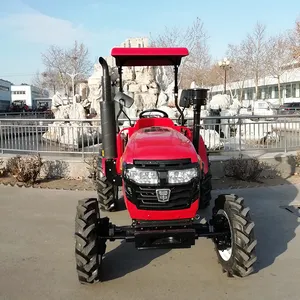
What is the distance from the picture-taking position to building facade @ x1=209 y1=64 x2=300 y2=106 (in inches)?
2005

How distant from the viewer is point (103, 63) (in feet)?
14.0

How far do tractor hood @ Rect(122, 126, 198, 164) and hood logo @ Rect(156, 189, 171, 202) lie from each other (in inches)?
13.2

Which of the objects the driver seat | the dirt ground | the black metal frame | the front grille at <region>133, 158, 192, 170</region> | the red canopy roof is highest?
the red canopy roof

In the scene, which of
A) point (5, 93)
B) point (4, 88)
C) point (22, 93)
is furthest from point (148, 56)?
point (22, 93)

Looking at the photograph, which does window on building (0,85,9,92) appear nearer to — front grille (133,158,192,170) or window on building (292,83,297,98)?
window on building (292,83,297,98)

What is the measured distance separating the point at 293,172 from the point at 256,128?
140 centimetres

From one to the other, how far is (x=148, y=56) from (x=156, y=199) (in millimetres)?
2587

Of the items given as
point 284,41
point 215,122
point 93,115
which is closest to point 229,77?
point 284,41

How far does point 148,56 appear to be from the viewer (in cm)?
553

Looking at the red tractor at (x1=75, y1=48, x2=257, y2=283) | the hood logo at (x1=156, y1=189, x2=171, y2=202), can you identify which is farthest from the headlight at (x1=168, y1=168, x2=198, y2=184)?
the hood logo at (x1=156, y1=189, x2=171, y2=202)

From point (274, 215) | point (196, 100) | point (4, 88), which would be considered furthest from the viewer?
point (4, 88)

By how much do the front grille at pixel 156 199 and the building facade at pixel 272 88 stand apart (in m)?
45.0

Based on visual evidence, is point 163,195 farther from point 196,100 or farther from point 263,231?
point 263,231

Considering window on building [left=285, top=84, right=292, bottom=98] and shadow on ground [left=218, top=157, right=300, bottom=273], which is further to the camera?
window on building [left=285, top=84, right=292, bottom=98]
